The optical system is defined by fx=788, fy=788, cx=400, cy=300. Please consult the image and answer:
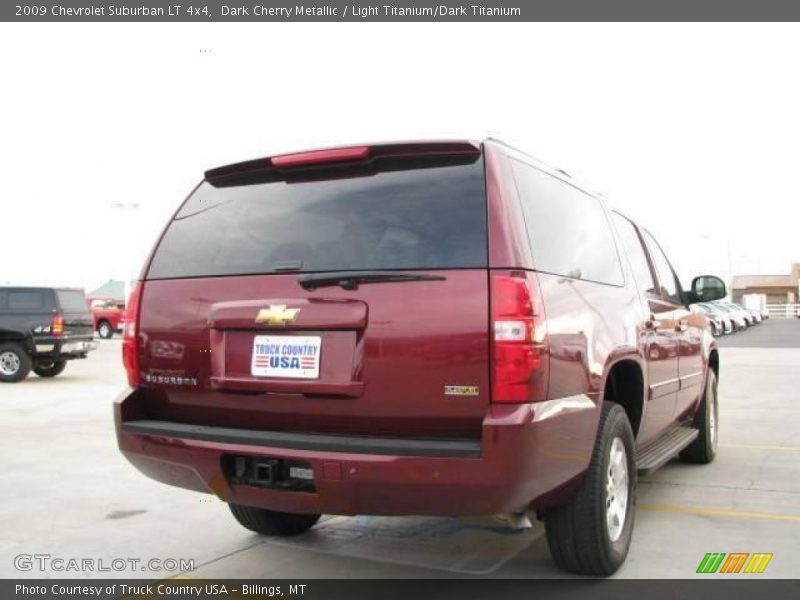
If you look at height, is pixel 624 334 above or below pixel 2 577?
above

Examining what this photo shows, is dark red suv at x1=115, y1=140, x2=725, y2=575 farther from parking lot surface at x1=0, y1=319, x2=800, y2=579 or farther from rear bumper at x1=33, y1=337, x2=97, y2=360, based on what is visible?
rear bumper at x1=33, y1=337, x2=97, y2=360

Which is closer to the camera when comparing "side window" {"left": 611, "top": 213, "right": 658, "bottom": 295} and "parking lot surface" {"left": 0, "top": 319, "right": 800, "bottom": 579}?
"parking lot surface" {"left": 0, "top": 319, "right": 800, "bottom": 579}

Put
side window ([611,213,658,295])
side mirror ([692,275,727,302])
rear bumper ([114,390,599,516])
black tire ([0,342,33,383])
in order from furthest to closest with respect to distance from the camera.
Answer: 1. black tire ([0,342,33,383])
2. side mirror ([692,275,727,302])
3. side window ([611,213,658,295])
4. rear bumper ([114,390,599,516])

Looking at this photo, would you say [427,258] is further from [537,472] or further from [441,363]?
[537,472]

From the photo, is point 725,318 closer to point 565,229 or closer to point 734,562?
point 734,562

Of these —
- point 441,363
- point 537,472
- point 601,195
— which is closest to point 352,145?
point 441,363

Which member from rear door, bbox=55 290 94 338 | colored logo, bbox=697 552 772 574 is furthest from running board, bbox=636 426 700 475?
rear door, bbox=55 290 94 338

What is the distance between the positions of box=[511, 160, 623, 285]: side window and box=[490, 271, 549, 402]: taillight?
0.23 m

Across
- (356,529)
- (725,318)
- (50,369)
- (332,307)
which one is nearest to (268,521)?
(356,529)

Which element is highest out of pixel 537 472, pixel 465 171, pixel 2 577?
pixel 465 171

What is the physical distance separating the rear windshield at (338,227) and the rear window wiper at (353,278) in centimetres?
4

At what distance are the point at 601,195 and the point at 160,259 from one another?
2.50 meters

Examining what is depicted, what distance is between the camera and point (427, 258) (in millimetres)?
3064

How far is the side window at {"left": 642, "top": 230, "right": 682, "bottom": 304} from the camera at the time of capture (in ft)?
17.6
